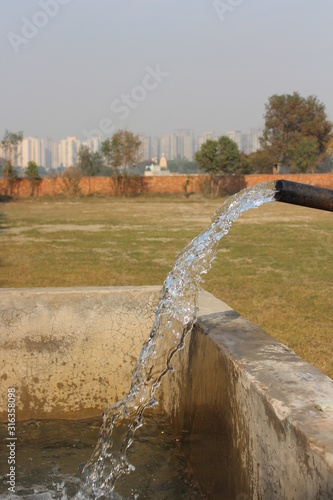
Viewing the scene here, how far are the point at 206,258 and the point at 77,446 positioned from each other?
1082 millimetres

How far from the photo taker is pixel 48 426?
3.35m

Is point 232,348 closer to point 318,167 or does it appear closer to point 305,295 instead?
point 305,295

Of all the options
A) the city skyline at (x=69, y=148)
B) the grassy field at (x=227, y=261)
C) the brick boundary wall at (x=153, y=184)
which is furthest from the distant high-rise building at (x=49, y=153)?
the grassy field at (x=227, y=261)

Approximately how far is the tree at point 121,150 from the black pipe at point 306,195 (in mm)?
35509

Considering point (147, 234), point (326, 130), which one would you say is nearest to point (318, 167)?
point (326, 130)

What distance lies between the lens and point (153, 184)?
36.0 meters

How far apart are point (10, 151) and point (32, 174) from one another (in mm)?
2149

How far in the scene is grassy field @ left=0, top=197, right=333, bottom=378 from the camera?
19.5 ft

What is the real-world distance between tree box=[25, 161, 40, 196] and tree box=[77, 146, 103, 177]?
18.8 m

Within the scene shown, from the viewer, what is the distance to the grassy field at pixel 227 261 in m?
5.95

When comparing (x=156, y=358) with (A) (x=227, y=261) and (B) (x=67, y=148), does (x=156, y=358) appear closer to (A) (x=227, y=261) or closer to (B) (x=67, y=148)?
(A) (x=227, y=261)

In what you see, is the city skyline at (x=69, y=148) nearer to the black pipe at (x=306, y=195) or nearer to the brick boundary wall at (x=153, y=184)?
the brick boundary wall at (x=153, y=184)

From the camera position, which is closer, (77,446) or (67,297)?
(77,446)

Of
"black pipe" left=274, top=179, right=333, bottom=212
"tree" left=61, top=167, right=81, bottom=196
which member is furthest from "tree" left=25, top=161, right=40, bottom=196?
"black pipe" left=274, top=179, right=333, bottom=212
